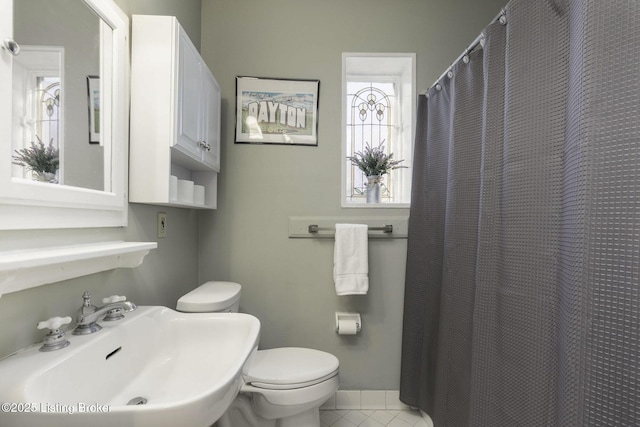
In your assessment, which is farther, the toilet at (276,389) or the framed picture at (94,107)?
the toilet at (276,389)

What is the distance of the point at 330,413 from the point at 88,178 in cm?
175

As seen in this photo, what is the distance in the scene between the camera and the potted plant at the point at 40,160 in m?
0.65

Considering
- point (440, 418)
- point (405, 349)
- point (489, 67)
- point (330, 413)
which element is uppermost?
point (489, 67)

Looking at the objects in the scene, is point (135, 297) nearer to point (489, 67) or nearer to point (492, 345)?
point (492, 345)

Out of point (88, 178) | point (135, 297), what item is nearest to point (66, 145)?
point (88, 178)

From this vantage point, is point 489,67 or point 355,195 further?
point 355,195

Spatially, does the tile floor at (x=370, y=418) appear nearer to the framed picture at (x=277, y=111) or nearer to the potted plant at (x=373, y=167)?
the potted plant at (x=373, y=167)

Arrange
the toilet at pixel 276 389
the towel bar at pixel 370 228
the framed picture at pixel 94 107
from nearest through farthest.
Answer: the framed picture at pixel 94 107
the toilet at pixel 276 389
the towel bar at pixel 370 228

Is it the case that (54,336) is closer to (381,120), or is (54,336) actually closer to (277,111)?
(277,111)

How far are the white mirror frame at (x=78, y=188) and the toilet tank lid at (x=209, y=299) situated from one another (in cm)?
45

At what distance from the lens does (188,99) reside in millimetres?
1182

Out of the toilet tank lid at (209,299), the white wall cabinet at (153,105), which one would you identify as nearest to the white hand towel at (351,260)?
the toilet tank lid at (209,299)

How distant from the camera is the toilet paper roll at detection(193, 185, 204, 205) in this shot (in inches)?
54.8

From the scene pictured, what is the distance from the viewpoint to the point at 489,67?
1027 mm
